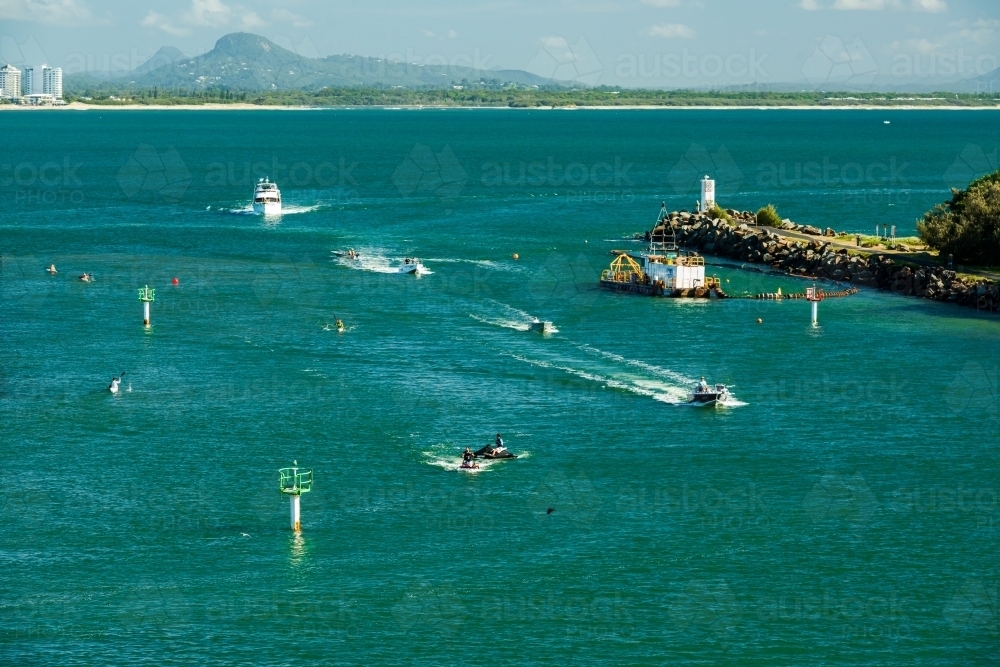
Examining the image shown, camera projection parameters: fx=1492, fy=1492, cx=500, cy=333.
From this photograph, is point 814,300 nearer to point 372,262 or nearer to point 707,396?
point 707,396

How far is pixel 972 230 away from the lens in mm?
107438

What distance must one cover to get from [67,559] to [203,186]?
491 ft

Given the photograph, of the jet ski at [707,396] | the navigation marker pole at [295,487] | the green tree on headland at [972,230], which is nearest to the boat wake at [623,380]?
the jet ski at [707,396]

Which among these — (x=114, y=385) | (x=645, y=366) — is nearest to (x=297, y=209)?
(x=645, y=366)

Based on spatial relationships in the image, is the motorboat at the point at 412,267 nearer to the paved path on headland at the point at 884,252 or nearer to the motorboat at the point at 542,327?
the motorboat at the point at 542,327

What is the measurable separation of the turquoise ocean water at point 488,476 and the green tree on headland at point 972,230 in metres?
8.69

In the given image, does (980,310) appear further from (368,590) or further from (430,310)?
(368,590)

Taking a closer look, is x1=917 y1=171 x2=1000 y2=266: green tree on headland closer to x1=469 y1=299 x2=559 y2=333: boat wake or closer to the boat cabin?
x1=469 y1=299 x2=559 y2=333: boat wake

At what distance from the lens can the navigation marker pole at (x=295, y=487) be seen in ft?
184

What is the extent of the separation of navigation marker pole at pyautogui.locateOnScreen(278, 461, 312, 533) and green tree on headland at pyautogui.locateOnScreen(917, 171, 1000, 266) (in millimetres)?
63909

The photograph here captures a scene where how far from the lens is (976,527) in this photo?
57875 mm

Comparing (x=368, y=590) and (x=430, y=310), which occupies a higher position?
(x=430, y=310)

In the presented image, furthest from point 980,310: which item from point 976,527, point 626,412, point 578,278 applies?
point 976,527

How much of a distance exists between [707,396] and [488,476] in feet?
50.8
